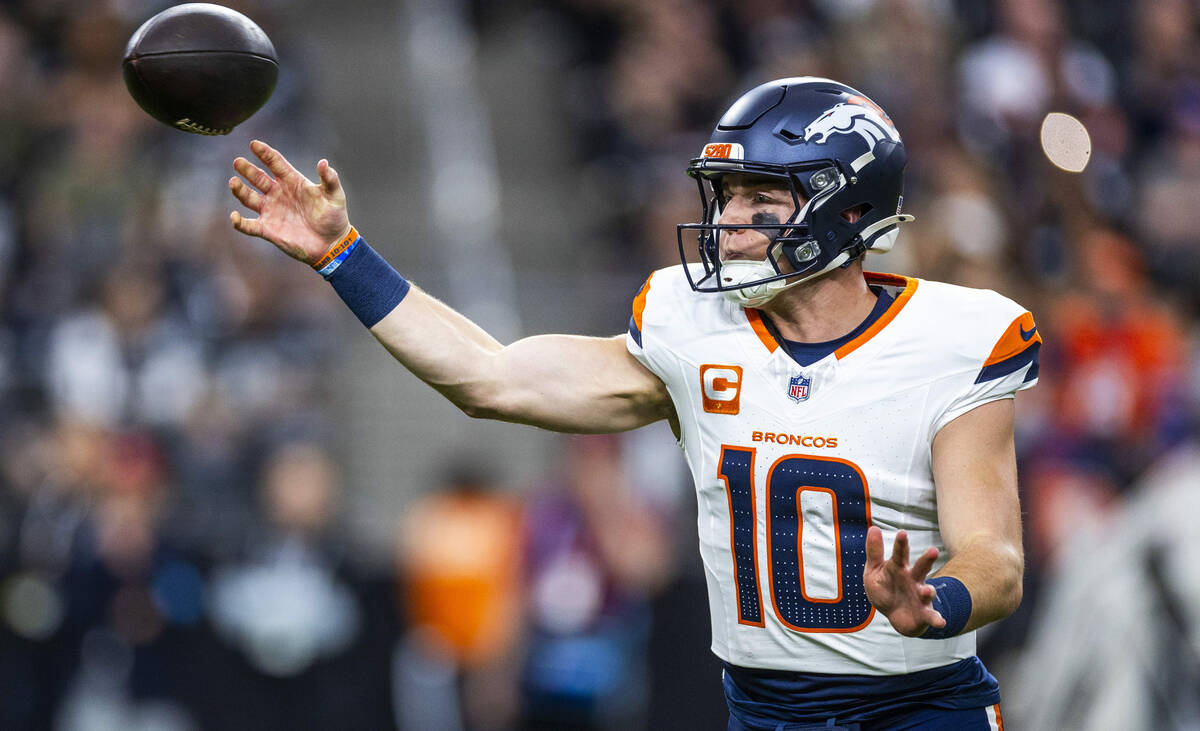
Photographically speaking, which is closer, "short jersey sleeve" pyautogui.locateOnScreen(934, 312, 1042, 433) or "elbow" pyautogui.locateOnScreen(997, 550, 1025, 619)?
"elbow" pyautogui.locateOnScreen(997, 550, 1025, 619)

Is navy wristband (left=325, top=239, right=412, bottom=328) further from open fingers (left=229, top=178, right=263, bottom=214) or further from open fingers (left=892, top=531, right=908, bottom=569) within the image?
open fingers (left=892, top=531, right=908, bottom=569)

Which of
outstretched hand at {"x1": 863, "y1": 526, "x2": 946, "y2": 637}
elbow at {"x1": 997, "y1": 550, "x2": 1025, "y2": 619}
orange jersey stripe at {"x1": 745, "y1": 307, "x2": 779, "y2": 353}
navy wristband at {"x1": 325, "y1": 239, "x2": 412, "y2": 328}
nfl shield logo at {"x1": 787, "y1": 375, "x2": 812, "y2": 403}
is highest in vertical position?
navy wristband at {"x1": 325, "y1": 239, "x2": 412, "y2": 328}

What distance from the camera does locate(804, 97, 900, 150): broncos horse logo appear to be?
3635 mm

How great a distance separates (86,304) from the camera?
959 centimetres

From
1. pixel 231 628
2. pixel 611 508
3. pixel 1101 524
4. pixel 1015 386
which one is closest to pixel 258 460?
pixel 231 628

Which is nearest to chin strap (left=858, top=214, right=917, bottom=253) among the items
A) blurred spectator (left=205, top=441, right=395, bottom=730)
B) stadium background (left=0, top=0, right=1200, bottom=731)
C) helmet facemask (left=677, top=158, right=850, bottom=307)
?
helmet facemask (left=677, top=158, right=850, bottom=307)

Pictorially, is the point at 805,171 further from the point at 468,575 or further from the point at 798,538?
the point at 468,575

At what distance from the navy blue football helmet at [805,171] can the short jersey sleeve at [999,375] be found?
0.41 meters

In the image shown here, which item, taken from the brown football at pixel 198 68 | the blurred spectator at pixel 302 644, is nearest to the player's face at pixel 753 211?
the brown football at pixel 198 68

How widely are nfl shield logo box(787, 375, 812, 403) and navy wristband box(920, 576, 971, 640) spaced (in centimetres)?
60

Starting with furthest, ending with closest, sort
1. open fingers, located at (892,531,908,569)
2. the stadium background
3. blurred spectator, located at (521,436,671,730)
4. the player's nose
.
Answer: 1. blurred spectator, located at (521,436,671,730)
2. the stadium background
3. the player's nose
4. open fingers, located at (892,531,908,569)

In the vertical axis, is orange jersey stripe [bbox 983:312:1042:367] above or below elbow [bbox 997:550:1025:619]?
above

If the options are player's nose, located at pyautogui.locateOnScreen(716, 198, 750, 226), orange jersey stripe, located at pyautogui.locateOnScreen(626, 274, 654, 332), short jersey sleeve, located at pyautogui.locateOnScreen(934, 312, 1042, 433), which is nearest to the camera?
short jersey sleeve, located at pyautogui.locateOnScreen(934, 312, 1042, 433)

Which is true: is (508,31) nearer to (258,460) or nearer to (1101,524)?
(258,460)
